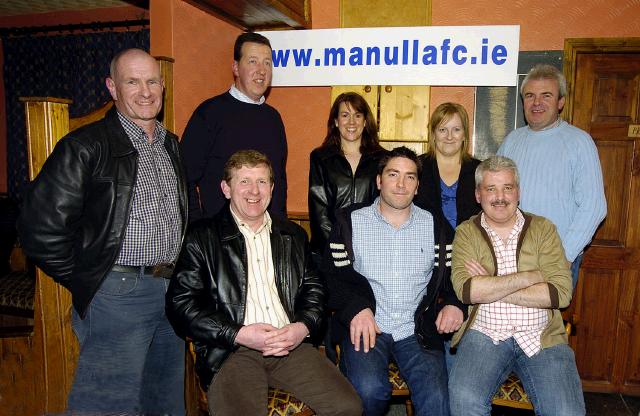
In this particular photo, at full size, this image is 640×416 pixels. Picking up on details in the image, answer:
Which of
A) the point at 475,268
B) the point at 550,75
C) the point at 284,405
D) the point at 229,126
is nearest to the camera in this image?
the point at 284,405

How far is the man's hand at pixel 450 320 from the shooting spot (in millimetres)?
2359

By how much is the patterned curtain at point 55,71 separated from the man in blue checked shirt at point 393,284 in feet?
12.0

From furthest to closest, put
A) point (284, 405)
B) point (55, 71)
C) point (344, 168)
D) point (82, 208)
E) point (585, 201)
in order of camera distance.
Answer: point (55, 71), point (344, 168), point (585, 201), point (284, 405), point (82, 208)

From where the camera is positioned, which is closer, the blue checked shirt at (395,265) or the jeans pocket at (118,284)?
the jeans pocket at (118,284)

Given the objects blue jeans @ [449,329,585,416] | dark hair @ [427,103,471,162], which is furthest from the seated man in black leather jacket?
dark hair @ [427,103,471,162]

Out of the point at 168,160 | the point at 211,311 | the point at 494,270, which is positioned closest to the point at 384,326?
the point at 494,270

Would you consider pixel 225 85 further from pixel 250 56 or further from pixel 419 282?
pixel 419 282

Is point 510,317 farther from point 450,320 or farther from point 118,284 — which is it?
point 118,284

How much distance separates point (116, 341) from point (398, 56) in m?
2.69

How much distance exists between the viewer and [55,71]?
5.26 metres

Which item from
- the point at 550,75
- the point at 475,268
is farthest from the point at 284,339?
the point at 550,75

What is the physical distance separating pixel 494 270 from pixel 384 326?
2.03 feet

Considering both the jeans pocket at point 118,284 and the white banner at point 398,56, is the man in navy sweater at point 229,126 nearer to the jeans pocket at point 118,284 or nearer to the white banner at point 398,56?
the jeans pocket at point 118,284

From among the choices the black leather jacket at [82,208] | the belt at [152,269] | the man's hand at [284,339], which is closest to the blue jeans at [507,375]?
the man's hand at [284,339]
